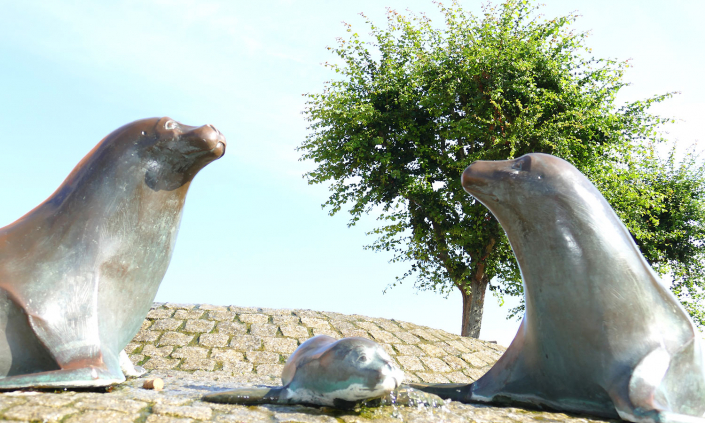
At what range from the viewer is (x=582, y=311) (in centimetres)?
346

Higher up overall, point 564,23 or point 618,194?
point 564,23

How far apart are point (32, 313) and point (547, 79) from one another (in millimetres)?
13569

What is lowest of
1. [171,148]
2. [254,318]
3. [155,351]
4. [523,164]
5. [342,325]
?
[155,351]

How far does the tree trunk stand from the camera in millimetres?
13922

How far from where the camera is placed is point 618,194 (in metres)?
13.2

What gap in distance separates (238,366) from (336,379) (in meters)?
4.47

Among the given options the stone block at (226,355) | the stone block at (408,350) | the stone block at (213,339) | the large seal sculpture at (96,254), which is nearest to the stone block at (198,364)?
the stone block at (226,355)

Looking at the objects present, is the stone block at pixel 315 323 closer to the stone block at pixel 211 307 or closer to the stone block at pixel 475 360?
the stone block at pixel 211 307

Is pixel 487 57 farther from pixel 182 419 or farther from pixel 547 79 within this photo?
pixel 182 419

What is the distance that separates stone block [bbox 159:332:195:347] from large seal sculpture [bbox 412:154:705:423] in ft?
16.7

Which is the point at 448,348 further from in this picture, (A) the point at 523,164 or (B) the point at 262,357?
(A) the point at 523,164

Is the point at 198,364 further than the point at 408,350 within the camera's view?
No

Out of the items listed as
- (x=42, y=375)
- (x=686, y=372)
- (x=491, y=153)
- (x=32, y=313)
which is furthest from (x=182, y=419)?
(x=491, y=153)

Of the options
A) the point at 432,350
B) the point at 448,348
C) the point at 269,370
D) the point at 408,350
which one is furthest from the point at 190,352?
the point at 448,348
